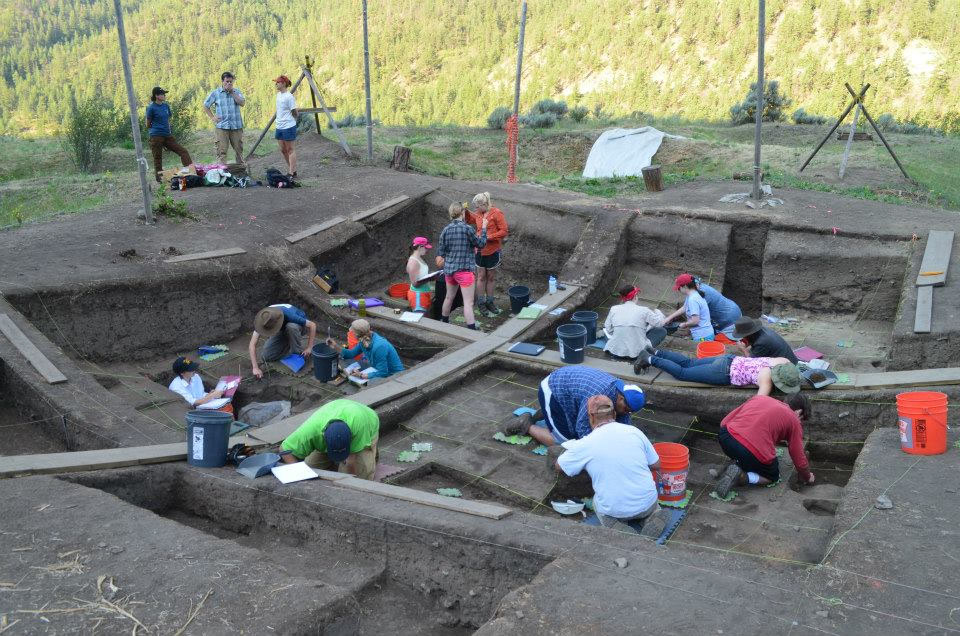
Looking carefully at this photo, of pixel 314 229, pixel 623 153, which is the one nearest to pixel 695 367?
pixel 314 229

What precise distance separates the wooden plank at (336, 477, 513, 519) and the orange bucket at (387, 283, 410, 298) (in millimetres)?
6045

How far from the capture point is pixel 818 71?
3706 centimetres

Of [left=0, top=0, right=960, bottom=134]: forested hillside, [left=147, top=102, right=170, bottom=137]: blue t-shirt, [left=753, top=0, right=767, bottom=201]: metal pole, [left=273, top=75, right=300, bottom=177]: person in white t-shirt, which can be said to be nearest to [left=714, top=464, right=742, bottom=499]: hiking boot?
[left=753, top=0, right=767, bottom=201]: metal pole

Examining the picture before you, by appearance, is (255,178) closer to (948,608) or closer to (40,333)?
(40,333)

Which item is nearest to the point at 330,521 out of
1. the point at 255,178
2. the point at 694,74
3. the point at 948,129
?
the point at 255,178

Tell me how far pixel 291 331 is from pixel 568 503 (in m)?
4.14

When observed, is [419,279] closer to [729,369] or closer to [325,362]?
[325,362]

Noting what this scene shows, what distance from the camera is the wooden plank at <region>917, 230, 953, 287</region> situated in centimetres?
930

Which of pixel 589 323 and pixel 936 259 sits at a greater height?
pixel 936 259

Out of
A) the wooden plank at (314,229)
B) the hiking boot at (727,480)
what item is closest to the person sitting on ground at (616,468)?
the hiking boot at (727,480)

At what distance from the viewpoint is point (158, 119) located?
13.3m

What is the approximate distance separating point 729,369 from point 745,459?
48.6 inches

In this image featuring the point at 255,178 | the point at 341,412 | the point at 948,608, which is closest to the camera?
the point at 948,608

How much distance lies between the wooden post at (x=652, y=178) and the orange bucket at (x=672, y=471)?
25.9ft
